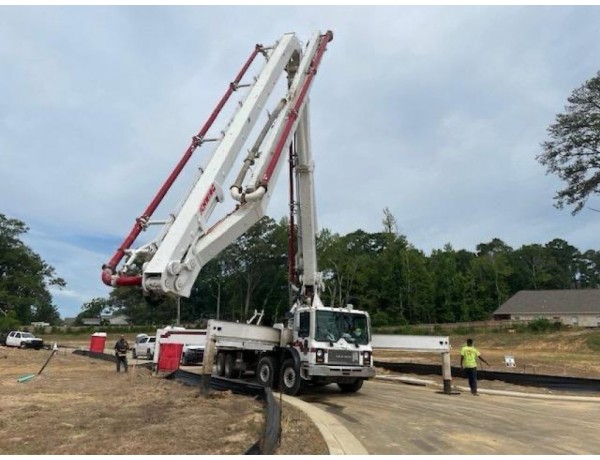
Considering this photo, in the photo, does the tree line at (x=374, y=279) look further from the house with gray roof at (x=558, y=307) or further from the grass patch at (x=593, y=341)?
the grass patch at (x=593, y=341)

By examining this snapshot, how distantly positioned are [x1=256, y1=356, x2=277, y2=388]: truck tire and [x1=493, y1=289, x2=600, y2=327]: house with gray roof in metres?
63.4

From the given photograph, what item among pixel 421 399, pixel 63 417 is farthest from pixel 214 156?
pixel 421 399

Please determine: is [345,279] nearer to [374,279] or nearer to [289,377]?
[374,279]

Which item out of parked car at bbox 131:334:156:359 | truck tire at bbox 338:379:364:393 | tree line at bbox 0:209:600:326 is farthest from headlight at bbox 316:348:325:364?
tree line at bbox 0:209:600:326

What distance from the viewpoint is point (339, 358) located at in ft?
47.0

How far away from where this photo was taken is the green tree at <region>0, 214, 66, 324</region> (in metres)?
78.0

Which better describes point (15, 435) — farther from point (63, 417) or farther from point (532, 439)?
point (532, 439)

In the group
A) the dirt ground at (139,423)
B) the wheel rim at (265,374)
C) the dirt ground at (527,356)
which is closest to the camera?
the dirt ground at (139,423)

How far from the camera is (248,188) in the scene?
1216cm

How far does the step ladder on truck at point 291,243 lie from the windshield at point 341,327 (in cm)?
3

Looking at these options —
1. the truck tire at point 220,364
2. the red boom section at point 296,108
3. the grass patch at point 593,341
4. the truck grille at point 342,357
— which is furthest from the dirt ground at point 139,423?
the grass patch at point 593,341

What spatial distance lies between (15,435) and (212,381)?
6658 mm

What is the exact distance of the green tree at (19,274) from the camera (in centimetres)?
7800

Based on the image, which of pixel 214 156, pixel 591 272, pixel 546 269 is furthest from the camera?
pixel 591 272
